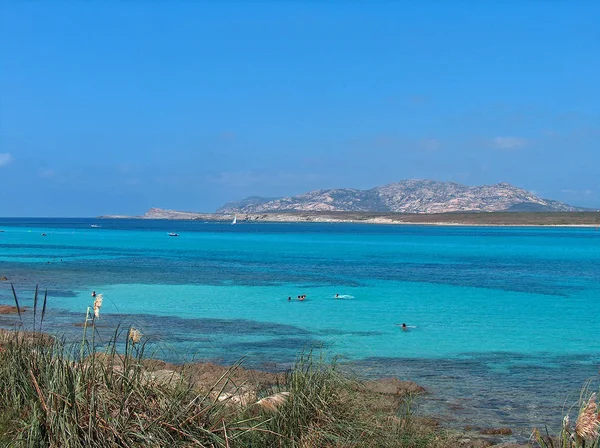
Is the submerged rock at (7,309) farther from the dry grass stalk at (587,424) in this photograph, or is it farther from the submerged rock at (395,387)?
the dry grass stalk at (587,424)

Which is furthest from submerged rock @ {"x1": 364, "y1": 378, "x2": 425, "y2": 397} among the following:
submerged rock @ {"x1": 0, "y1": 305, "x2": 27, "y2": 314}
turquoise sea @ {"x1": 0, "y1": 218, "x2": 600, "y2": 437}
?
submerged rock @ {"x1": 0, "y1": 305, "x2": 27, "y2": 314}

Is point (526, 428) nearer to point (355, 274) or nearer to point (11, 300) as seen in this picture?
point (11, 300)

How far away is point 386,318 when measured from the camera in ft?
81.7

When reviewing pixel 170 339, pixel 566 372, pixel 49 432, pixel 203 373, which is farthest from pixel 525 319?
pixel 49 432

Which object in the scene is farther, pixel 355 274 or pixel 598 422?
pixel 355 274

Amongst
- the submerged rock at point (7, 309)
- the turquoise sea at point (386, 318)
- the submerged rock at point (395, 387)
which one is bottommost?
the turquoise sea at point (386, 318)

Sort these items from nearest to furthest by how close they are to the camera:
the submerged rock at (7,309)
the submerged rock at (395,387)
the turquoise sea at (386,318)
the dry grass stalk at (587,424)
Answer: the dry grass stalk at (587,424) → the submerged rock at (395,387) → the turquoise sea at (386,318) → the submerged rock at (7,309)

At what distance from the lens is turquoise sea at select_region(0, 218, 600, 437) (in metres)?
14.6

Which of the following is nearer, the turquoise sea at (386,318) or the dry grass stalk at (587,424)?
the dry grass stalk at (587,424)

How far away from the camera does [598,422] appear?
4438 mm

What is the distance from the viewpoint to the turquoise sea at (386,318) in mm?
14570

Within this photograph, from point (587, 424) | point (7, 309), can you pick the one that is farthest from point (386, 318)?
point (587, 424)

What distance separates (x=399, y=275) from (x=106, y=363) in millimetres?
37415

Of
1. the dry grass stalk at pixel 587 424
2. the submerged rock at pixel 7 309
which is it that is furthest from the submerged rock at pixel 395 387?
the submerged rock at pixel 7 309
